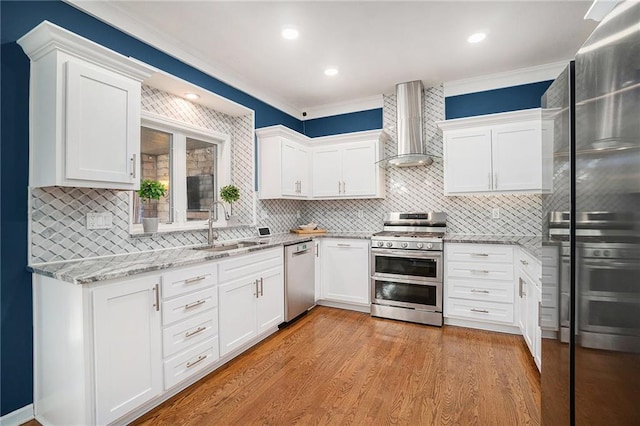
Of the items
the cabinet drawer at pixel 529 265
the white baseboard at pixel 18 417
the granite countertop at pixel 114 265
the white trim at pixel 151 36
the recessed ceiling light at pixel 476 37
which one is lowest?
the white baseboard at pixel 18 417

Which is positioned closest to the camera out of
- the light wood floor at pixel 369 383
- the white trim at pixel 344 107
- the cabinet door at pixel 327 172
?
the light wood floor at pixel 369 383

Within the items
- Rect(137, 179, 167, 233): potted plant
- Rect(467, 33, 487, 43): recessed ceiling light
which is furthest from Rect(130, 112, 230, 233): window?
Rect(467, 33, 487, 43): recessed ceiling light

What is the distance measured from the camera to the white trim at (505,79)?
11.1 feet

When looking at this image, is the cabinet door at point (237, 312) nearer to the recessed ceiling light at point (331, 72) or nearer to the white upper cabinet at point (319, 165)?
the white upper cabinet at point (319, 165)

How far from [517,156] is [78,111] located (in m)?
3.96

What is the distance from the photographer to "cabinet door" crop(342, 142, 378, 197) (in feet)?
13.3

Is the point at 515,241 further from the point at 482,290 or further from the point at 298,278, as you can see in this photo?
the point at 298,278

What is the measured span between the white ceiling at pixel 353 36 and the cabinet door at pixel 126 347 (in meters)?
2.09

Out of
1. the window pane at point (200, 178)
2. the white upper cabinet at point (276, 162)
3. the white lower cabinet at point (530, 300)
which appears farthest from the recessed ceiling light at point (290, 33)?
the white lower cabinet at point (530, 300)

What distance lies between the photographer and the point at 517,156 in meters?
3.30

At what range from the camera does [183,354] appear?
7.13 feet

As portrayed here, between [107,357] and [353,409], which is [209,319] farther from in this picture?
[353,409]

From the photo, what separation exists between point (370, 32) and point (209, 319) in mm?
2853

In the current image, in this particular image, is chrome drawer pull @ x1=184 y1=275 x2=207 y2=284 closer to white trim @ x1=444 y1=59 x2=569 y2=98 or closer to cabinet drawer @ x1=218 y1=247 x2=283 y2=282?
cabinet drawer @ x1=218 y1=247 x2=283 y2=282
